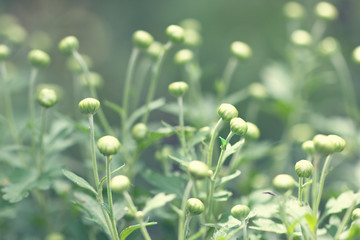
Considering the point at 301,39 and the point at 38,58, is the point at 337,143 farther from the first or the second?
the point at 38,58

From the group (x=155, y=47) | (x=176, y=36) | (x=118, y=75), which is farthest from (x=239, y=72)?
(x=176, y=36)

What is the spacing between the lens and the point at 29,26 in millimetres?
3105

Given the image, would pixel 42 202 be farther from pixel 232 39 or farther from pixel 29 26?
pixel 29 26

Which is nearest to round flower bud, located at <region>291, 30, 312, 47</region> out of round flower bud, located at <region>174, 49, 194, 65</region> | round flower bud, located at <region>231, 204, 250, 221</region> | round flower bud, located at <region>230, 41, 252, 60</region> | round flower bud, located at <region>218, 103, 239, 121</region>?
round flower bud, located at <region>230, 41, 252, 60</region>

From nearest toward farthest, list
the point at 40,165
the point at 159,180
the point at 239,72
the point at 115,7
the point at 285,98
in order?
the point at 159,180 → the point at 40,165 → the point at 285,98 → the point at 239,72 → the point at 115,7

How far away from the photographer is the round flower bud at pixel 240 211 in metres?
0.83

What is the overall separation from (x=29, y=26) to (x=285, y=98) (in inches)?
87.2

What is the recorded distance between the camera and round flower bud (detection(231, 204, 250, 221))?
32.5 inches

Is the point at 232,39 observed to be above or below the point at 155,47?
above

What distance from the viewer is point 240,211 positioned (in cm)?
83

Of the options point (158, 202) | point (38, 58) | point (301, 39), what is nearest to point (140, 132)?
point (158, 202)

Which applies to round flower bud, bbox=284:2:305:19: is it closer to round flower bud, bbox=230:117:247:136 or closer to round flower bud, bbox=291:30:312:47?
round flower bud, bbox=291:30:312:47

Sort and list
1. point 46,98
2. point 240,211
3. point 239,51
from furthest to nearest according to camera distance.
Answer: point 239,51 < point 46,98 < point 240,211

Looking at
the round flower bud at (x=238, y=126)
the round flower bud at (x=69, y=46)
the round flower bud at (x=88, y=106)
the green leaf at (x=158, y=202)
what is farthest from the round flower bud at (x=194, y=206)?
the round flower bud at (x=69, y=46)
